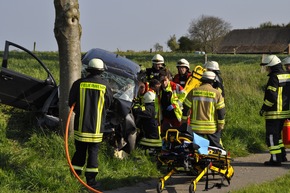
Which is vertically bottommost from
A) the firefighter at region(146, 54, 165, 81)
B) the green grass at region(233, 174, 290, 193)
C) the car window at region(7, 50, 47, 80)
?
the green grass at region(233, 174, 290, 193)

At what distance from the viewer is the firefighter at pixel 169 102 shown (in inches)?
314

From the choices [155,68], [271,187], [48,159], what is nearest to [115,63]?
[155,68]

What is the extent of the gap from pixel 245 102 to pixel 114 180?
7071 millimetres

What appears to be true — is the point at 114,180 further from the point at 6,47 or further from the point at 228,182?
the point at 6,47

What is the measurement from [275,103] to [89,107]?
375 cm

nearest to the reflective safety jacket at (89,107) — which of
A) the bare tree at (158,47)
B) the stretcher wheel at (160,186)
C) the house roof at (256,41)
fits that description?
the stretcher wheel at (160,186)

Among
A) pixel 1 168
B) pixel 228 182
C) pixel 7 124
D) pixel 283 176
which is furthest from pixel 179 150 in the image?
pixel 7 124

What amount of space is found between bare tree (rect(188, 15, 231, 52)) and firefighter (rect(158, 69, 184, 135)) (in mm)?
56651

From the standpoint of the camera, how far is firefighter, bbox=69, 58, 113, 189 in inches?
237

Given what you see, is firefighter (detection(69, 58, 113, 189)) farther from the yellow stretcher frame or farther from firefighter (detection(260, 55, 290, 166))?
firefighter (detection(260, 55, 290, 166))

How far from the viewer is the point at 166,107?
26.3 feet

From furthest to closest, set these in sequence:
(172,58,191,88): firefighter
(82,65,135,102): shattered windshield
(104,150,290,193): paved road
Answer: (172,58,191,88): firefighter < (82,65,135,102): shattered windshield < (104,150,290,193): paved road

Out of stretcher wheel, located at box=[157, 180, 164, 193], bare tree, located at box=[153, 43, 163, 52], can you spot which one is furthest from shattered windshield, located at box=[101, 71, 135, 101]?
bare tree, located at box=[153, 43, 163, 52]

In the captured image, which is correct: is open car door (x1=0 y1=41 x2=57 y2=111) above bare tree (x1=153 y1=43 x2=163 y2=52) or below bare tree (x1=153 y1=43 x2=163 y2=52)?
below
